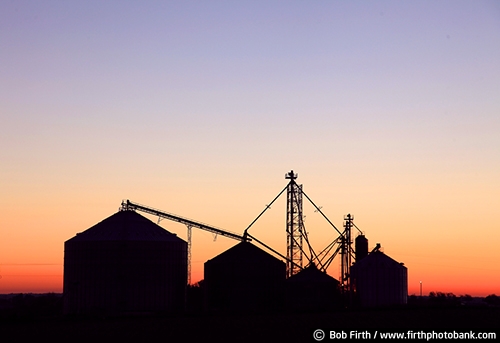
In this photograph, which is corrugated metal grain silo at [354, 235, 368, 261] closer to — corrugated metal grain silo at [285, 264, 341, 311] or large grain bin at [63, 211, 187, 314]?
corrugated metal grain silo at [285, 264, 341, 311]

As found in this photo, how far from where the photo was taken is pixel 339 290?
11556 cm

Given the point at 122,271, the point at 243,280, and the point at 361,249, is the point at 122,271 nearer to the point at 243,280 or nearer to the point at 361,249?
the point at 243,280

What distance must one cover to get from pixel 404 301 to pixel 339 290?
893 centimetres

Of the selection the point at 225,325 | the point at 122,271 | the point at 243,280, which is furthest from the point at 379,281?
the point at 225,325

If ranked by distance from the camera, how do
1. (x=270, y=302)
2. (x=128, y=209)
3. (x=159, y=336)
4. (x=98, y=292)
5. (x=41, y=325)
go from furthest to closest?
(x=128, y=209) < (x=270, y=302) < (x=98, y=292) < (x=41, y=325) < (x=159, y=336)

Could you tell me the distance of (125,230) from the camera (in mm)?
101000

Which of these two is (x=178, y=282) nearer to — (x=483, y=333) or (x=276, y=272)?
(x=276, y=272)

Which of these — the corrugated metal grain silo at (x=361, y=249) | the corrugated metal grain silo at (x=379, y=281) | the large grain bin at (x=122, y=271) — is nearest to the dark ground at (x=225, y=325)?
the large grain bin at (x=122, y=271)

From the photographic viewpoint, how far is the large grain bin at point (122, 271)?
319 feet

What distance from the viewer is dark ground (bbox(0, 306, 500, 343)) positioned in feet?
189

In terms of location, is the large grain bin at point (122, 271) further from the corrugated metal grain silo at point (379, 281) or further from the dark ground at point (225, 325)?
the corrugated metal grain silo at point (379, 281)

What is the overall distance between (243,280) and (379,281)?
2077 centimetres

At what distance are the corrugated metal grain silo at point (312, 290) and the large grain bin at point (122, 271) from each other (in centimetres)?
1421

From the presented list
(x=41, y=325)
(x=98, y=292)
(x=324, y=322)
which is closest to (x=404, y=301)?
(x=98, y=292)
